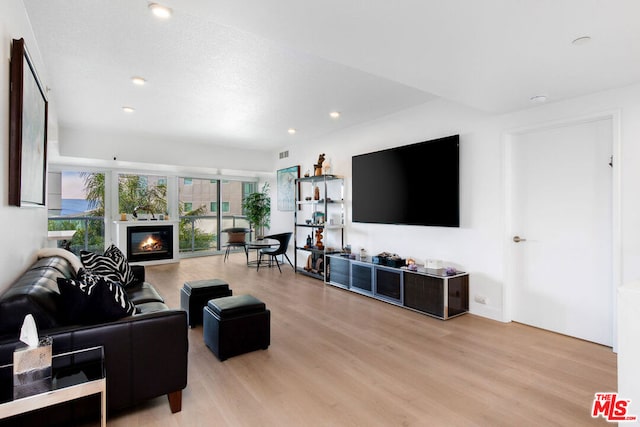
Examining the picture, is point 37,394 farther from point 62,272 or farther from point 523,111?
point 523,111

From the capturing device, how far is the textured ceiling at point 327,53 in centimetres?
179

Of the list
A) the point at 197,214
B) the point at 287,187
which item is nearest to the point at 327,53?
the point at 287,187

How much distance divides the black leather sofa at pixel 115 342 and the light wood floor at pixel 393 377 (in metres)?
0.22

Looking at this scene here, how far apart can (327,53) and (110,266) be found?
296 centimetres

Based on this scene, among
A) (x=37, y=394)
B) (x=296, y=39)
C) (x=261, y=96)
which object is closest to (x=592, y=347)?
(x=296, y=39)

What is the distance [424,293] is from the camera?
12.6ft

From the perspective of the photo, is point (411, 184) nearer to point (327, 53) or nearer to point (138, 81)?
point (327, 53)

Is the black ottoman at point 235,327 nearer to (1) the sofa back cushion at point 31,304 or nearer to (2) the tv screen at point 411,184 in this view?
(1) the sofa back cushion at point 31,304

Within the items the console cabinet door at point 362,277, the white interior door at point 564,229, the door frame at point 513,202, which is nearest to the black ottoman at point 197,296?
the console cabinet door at point 362,277

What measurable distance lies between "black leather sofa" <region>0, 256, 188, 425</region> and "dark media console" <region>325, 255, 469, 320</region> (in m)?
2.75

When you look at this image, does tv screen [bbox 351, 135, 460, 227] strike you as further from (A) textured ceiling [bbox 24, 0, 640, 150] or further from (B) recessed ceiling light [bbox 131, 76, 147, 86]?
(B) recessed ceiling light [bbox 131, 76, 147, 86]

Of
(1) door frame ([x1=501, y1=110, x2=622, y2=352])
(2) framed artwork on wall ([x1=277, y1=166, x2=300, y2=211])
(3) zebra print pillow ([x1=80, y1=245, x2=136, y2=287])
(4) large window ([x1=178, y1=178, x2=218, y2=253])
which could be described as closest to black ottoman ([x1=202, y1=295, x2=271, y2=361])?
(3) zebra print pillow ([x1=80, y1=245, x2=136, y2=287])

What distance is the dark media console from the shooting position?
3.69 meters

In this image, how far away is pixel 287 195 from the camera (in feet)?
23.2
